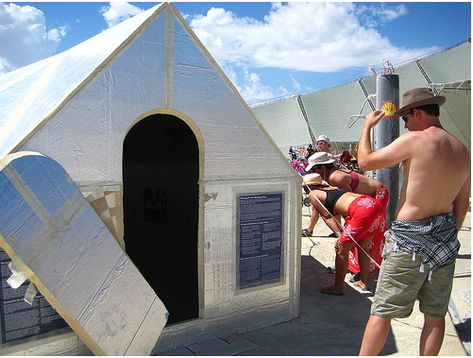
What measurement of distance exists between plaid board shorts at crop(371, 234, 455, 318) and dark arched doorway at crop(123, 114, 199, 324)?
2012mm

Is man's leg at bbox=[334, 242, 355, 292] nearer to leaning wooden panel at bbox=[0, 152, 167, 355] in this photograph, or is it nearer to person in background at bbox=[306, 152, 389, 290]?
person in background at bbox=[306, 152, 389, 290]

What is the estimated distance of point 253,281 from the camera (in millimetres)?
4344

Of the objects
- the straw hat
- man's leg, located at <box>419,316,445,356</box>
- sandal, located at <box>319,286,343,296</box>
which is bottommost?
sandal, located at <box>319,286,343,296</box>

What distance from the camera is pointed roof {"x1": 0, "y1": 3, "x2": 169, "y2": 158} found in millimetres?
3115

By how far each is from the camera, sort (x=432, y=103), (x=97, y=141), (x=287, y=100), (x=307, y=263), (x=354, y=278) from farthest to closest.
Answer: (x=287, y=100), (x=307, y=263), (x=354, y=278), (x=97, y=141), (x=432, y=103)

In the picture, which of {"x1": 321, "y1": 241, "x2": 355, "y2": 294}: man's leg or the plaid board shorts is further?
{"x1": 321, "y1": 241, "x2": 355, "y2": 294}: man's leg

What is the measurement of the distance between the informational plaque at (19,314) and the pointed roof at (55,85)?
87cm

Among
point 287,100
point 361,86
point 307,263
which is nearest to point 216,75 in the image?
point 307,263

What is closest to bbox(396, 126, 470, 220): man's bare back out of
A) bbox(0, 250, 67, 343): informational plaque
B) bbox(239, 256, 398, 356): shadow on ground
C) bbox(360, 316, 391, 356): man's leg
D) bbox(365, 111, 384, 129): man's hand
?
bbox(365, 111, 384, 129): man's hand

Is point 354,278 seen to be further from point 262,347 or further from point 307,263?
point 262,347

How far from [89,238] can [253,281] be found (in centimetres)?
193

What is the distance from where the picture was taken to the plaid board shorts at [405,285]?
3010 millimetres

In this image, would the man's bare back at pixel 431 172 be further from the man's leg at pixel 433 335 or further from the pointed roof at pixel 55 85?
the pointed roof at pixel 55 85

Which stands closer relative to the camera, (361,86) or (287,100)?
(361,86)
